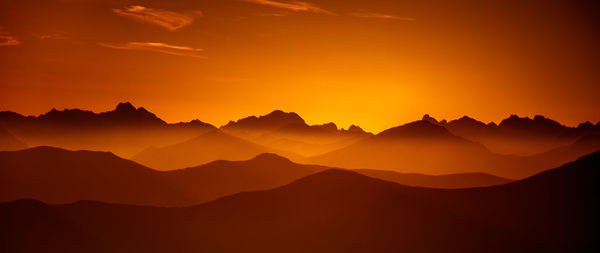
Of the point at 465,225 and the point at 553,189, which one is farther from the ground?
the point at 553,189

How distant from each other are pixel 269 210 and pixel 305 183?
18267 millimetres

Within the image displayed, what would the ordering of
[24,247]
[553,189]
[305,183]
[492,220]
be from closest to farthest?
[24,247], [492,220], [553,189], [305,183]

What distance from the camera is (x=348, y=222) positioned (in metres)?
126

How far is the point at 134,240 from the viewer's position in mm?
119812

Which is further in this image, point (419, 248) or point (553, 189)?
point (553, 189)

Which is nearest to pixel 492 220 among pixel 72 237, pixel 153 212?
pixel 153 212

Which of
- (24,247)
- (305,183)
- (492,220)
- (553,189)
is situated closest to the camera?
(24,247)

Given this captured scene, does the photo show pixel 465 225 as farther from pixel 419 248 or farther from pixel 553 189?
pixel 553 189

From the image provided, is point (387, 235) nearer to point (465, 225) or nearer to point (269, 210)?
point (465, 225)

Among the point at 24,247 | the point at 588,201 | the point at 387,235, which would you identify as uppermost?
the point at 588,201

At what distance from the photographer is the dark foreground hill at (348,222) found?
117 meters

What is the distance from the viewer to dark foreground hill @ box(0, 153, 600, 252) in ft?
384

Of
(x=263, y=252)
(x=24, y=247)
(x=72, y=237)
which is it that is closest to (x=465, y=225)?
(x=263, y=252)

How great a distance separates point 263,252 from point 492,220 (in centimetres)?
4634
